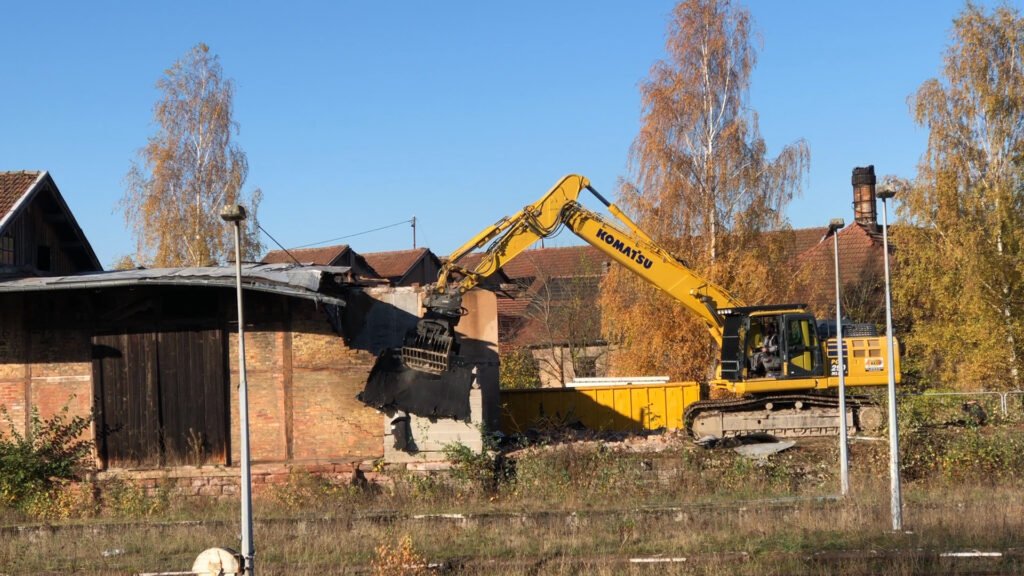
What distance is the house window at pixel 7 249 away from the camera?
24109 mm

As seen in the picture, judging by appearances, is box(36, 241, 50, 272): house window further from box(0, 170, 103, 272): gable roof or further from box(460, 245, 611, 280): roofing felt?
box(460, 245, 611, 280): roofing felt

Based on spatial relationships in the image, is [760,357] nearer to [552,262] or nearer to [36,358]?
[36,358]

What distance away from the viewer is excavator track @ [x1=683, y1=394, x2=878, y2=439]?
2091cm

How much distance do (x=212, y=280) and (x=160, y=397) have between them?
2981 mm

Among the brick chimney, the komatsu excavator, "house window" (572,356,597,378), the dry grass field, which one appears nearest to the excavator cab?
the komatsu excavator

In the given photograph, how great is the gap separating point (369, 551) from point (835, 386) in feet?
35.8

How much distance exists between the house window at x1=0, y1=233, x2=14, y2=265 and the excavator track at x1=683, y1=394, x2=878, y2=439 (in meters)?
15.6

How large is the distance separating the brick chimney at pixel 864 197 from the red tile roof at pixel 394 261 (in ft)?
63.5

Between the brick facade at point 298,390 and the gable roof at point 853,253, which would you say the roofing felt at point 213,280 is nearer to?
the brick facade at point 298,390

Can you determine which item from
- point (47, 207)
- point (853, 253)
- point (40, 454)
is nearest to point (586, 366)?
point (853, 253)

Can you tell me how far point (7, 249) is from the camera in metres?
24.5

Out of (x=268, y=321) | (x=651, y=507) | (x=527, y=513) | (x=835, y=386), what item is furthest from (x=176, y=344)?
(x=835, y=386)

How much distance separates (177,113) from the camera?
40125 millimetres

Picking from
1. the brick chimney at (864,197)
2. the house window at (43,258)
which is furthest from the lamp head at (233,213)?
the brick chimney at (864,197)
